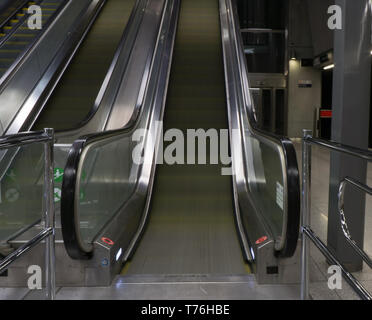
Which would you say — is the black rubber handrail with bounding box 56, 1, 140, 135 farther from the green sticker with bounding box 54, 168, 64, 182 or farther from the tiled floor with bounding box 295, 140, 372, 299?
the tiled floor with bounding box 295, 140, 372, 299

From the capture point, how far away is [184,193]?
5129mm

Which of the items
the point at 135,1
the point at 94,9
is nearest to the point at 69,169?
the point at 94,9

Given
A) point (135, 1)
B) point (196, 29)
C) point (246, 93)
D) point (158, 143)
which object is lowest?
point (158, 143)

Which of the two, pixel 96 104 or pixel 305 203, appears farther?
pixel 96 104

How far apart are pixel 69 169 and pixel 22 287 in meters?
1.09

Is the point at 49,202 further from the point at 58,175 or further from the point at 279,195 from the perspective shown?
the point at 279,195

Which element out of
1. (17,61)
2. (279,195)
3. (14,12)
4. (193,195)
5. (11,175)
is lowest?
(193,195)

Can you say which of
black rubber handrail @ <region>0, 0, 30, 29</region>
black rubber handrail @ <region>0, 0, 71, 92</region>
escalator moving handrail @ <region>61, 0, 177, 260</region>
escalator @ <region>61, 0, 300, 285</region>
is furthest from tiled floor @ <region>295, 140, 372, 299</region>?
black rubber handrail @ <region>0, 0, 30, 29</region>

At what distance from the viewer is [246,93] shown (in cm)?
605

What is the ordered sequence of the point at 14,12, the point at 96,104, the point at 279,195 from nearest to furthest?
the point at 279,195
the point at 96,104
the point at 14,12

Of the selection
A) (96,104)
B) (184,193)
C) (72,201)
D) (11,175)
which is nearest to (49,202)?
(72,201)

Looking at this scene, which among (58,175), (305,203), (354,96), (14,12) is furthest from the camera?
(14,12)

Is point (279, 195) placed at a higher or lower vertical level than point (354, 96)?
lower
